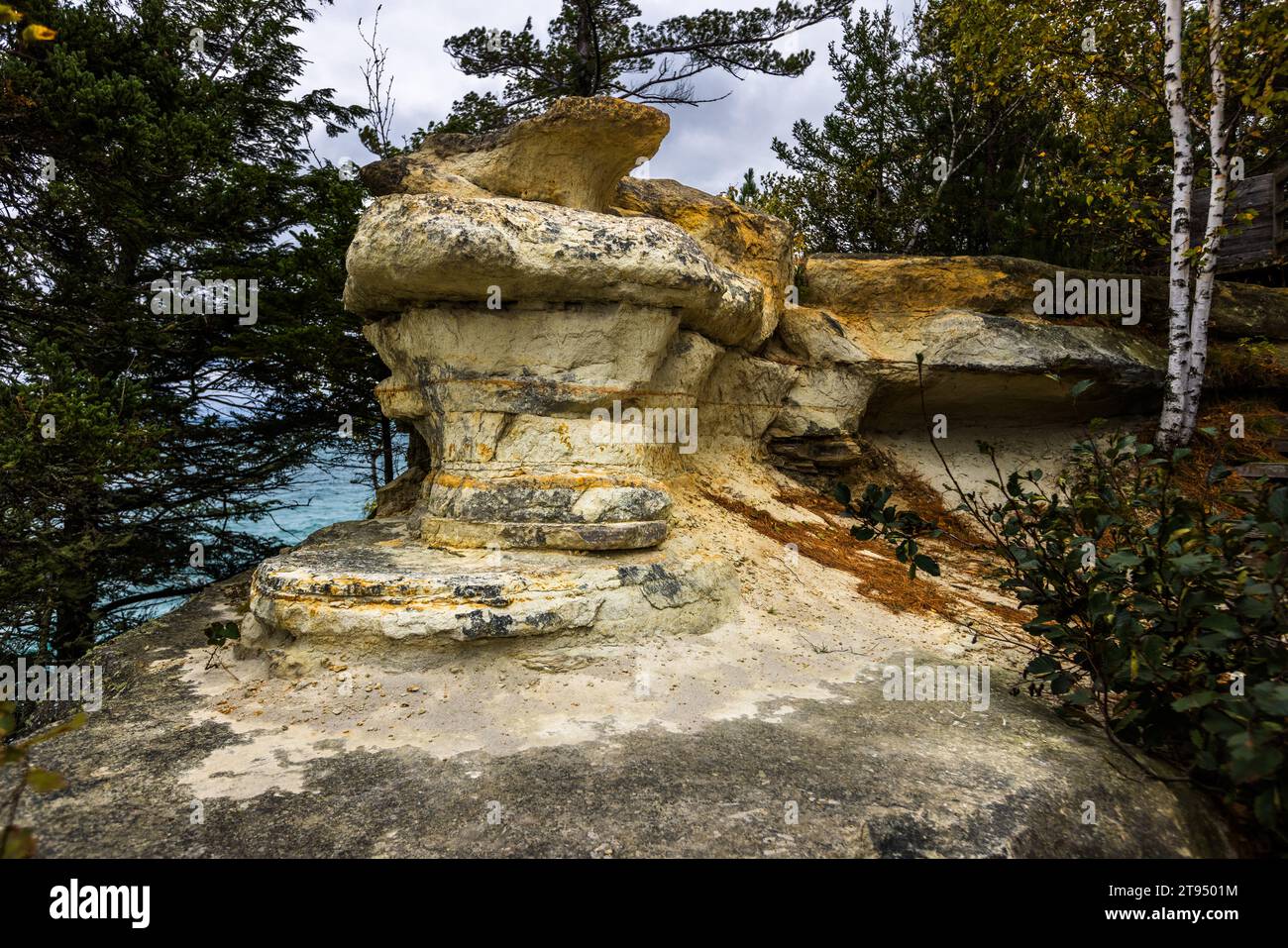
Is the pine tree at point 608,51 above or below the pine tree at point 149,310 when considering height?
above

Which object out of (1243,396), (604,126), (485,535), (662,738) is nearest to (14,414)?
(485,535)

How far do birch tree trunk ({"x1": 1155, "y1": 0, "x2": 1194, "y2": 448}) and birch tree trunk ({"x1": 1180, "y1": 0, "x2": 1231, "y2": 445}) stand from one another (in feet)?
0.37

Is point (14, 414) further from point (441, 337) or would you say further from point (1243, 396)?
point (1243, 396)

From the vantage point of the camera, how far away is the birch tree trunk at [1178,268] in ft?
24.1

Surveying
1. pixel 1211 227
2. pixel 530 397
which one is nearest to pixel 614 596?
pixel 530 397

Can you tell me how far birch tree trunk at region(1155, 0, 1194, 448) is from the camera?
7359mm

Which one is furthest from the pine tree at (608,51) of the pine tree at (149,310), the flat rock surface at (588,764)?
the flat rock surface at (588,764)

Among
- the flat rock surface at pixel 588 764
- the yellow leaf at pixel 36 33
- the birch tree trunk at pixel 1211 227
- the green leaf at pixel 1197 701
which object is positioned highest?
the birch tree trunk at pixel 1211 227

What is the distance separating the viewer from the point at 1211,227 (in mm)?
7238

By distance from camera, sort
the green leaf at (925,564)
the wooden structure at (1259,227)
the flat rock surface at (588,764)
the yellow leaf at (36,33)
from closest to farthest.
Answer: the yellow leaf at (36,33), the flat rock surface at (588,764), the green leaf at (925,564), the wooden structure at (1259,227)

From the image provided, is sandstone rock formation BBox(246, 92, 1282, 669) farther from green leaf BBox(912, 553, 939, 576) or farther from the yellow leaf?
the yellow leaf

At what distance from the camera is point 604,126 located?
614 cm

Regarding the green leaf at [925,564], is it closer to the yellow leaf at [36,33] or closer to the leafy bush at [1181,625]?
the leafy bush at [1181,625]

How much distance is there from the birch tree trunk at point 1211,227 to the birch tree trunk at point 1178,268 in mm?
112
